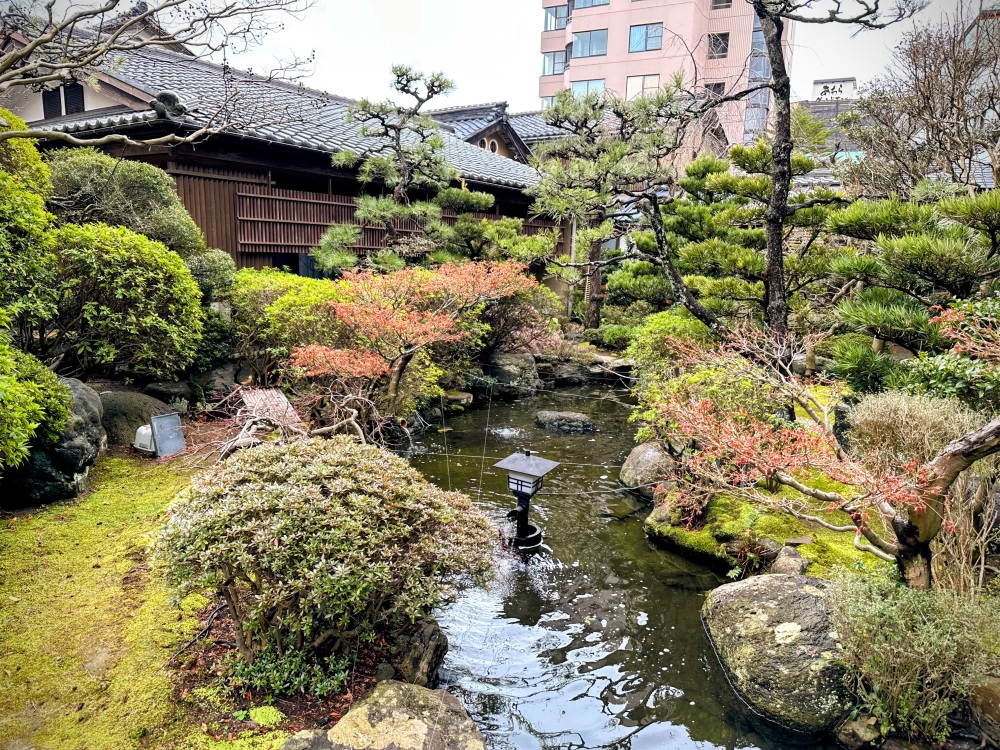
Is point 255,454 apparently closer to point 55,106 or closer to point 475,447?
point 475,447

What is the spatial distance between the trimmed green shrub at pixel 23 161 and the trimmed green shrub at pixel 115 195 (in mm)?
1034

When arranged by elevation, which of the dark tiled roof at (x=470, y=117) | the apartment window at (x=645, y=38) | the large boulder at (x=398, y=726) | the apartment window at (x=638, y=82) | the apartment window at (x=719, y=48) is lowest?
the large boulder at (x=398, y=726)

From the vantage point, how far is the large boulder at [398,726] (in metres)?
3.55

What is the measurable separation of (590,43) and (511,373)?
2768cm

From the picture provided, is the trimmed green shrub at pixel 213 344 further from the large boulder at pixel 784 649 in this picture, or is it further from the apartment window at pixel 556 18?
the apartment window at pixel 556 18

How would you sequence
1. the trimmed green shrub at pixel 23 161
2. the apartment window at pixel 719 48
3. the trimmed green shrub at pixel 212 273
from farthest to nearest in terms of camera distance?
the apartment window at pixel 719 48 < the trimmed green shrub at pixel 212 273 < the trimmed green shrub at pixel 23 161

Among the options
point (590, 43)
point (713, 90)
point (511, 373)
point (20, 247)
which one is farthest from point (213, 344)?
point (590, 43)

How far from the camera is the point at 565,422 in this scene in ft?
39.0

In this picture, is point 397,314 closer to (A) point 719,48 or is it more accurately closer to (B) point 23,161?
(B) point 23,161

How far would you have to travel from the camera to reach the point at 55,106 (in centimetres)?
1488

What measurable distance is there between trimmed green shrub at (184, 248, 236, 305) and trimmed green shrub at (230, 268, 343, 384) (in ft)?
0.67

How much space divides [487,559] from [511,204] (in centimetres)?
1871

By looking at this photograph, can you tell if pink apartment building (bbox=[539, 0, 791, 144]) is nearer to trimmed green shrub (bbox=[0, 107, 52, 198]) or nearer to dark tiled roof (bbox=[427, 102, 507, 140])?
dark tiled roof (bbox=[427, 102, 507, 140])

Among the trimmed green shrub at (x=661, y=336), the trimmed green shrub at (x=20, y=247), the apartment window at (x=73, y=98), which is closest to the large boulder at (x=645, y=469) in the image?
the trimmed green shrub at (x=661, y=336)
